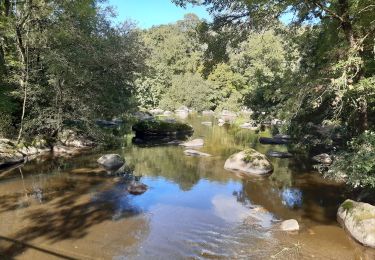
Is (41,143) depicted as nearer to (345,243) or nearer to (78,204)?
(78,204)

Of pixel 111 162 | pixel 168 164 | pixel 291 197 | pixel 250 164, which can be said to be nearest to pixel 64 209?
pixel 111 162

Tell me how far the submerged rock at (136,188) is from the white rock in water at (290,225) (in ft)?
17.0

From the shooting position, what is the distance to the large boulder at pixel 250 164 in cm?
1625

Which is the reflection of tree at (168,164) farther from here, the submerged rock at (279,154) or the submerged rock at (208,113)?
the submerged rock at (208,113)

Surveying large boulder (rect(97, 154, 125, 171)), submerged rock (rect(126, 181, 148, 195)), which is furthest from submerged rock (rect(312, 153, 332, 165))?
large boulder (rect(97, 154, 125, 171))

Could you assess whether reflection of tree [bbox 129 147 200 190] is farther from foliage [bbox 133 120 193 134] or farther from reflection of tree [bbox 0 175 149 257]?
foliage [bbox 133 120 193 134]

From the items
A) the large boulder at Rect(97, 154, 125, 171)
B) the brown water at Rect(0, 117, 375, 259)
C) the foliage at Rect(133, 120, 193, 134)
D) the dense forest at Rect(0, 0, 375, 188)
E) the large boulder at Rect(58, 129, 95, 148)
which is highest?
the dense forest at Rect(0, 0, 375, 188)

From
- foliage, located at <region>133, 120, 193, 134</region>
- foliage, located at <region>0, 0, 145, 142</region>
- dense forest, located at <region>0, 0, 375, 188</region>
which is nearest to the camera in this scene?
dense forest, located at <region>0, 0, 375, 188</region>

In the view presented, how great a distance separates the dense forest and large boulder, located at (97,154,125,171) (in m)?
3.80

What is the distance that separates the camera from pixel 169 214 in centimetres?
1088

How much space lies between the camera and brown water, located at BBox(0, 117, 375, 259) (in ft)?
27.4

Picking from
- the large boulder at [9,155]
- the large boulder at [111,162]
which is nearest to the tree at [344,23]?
the large boulder at [111,162]

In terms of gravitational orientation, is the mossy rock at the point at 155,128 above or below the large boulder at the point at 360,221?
above

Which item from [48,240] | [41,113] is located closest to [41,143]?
[41,113]
